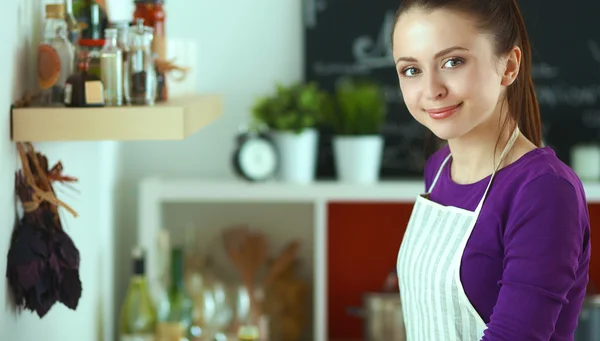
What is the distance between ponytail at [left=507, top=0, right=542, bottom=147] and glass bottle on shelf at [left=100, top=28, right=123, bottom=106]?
610 millimetres

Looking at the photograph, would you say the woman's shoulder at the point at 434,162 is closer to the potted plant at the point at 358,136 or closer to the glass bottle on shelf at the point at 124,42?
the glass bottle on shelf at the point at 124,42

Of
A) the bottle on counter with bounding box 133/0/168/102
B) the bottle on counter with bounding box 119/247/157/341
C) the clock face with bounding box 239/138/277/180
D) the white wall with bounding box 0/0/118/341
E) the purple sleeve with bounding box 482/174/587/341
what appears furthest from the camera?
the clock face with bounding box 239/138/277/180

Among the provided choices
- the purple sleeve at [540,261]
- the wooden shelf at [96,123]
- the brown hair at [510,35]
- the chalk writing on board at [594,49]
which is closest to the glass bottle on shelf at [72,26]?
the wooden shelf at [96,123]

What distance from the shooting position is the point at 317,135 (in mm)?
2869

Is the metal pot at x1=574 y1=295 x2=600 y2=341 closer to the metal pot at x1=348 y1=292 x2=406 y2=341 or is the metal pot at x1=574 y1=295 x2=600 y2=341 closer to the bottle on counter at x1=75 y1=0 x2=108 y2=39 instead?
the metal pot at x1=348 y1=292 x2=406 y2=341

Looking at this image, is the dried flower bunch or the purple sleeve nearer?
the purple sleeve

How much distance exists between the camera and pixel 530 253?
3.80 feet

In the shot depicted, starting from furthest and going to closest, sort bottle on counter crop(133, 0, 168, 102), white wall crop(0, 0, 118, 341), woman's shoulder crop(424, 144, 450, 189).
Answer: bottle on counter crop(133, 0, 168, 102), woman's shoulder crop(424, 144, 450, 189), white wall crop(0, 0, 118, 341)

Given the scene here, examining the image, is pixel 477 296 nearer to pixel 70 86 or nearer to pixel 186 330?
pixel 70 86

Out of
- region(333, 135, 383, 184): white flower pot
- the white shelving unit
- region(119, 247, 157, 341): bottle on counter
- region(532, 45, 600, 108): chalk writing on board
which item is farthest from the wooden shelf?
region(532, 45, 600, 108): chalk writing on board

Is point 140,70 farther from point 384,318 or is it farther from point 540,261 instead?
point 384,318

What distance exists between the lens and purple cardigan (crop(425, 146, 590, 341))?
1.15m

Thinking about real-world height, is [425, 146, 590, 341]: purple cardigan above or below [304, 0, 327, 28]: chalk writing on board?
below

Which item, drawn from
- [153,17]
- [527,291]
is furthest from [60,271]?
[527,291]
